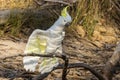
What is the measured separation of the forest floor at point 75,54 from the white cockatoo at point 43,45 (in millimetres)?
147

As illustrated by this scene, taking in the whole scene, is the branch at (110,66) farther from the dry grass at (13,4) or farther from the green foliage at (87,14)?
the dry grass at (13,4)

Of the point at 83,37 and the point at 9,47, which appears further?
the point at 83,37

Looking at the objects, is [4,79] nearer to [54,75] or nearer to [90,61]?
[54,75]

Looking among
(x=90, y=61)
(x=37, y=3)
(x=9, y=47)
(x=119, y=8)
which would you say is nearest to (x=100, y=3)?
(x=119, y=8)

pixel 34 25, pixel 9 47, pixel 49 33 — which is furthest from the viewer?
pixel 34 25

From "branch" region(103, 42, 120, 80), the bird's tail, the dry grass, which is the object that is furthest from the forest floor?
the dry grass

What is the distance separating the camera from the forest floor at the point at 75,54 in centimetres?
318

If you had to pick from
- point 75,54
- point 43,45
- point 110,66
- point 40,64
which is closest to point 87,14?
point 75,54

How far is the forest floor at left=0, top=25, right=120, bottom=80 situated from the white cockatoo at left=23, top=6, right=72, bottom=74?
0.15 metres


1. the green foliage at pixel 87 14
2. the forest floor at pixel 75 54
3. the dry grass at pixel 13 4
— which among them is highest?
the dry grass at pixel 13 4

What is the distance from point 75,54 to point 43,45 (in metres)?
0.83

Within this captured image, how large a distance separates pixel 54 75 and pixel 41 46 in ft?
1.08

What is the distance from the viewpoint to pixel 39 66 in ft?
9.59

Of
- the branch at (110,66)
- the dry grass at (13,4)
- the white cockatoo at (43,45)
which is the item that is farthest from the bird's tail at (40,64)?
the dry grass at (13,4)
